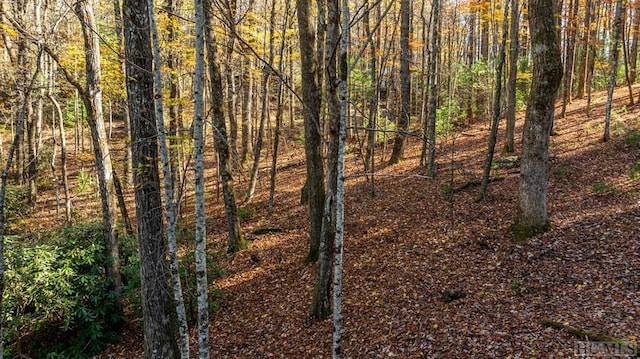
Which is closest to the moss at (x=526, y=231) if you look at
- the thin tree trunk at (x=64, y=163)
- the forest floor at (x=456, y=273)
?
the forest floor at (x=456, y=273)

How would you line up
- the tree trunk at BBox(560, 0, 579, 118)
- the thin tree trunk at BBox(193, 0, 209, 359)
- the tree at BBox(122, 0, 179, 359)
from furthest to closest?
the tree trunk at BBox(560, 0, 579, 118), the tree at BBox(122, 0, 179, 359), the thin tree trunk at BBox(193, 0, 209, 359)

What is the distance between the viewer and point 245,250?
1083 cm

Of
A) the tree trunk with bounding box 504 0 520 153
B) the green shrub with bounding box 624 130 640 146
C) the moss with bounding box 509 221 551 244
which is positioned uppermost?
the tree trunk with bounding box 504 0 520 153

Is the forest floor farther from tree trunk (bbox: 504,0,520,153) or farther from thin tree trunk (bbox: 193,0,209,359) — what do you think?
thin tree trunk (bbox: 193,0,209,359)

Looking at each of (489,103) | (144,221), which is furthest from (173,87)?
(489,103)

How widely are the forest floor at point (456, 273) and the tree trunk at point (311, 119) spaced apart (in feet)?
4.30

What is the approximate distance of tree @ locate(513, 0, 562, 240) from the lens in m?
6.78

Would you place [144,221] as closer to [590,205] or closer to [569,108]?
[590,205]

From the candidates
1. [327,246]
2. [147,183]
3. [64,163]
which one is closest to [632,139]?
[327,246]

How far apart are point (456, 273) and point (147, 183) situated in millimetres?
5734

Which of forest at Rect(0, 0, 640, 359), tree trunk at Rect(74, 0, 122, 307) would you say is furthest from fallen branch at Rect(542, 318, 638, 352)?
tree trunk at Rect(74, 0, 122, 307)

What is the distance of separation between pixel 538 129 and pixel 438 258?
3214 millimetres

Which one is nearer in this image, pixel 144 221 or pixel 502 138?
pixel 144 221

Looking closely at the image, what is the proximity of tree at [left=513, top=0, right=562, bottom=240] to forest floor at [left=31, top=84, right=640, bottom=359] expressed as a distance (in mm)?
524
